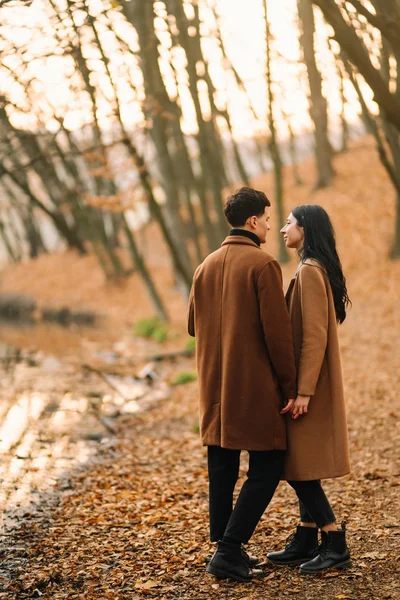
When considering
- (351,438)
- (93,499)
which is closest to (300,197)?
(351,438)

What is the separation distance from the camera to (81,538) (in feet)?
17.4

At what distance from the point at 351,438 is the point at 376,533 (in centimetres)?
295

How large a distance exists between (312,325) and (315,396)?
42 centimetres

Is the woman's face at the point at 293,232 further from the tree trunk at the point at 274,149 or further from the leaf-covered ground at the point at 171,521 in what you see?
the tree trunk at the point at 274,149

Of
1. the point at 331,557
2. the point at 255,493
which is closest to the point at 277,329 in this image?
the point at 255,493

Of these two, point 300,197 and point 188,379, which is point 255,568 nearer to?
point 188,379

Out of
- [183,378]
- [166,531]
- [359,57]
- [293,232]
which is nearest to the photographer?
[293,232]

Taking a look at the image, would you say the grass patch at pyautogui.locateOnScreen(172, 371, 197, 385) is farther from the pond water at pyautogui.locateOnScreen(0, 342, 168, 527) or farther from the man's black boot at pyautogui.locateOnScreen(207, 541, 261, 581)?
the man's black boot at pyautogui.locateOnScreen(207, 541, 261, 581)

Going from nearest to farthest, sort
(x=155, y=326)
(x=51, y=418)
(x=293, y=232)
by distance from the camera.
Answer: (x=293, y=232) → (x=51, y=418) → (x=155, y=326)

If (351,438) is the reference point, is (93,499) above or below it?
above

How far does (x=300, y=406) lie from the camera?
405 cm

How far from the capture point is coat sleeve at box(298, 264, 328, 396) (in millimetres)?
4066

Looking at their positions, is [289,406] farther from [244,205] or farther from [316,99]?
[316,99]

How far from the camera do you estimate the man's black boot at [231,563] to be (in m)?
4.20
